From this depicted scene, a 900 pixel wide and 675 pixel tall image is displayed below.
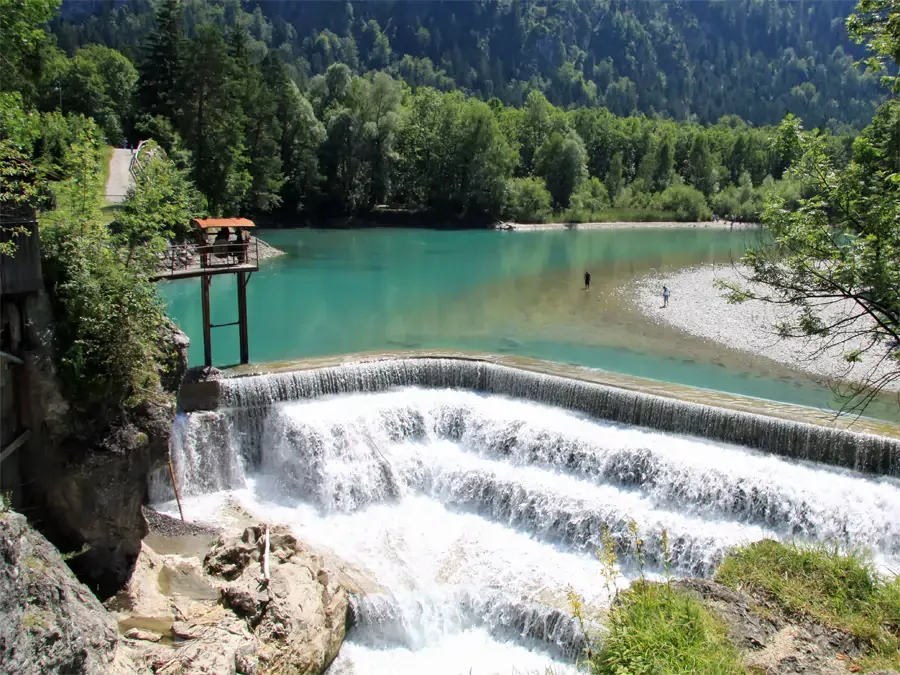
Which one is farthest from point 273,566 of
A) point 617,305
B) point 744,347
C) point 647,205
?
point 647,205

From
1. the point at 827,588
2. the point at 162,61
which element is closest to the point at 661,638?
the point at 827,588

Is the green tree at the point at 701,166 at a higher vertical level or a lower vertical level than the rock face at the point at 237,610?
higher

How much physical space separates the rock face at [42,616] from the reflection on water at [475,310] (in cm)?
1357

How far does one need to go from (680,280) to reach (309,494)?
85.1ft

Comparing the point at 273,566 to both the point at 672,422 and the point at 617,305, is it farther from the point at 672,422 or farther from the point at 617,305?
the point at 617,305

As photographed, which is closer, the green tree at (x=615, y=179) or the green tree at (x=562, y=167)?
the green tree at (x=562, y=167)

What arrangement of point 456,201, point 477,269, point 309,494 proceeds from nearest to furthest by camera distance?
1. point 309,494
2. point 477,269
3. point 456,201

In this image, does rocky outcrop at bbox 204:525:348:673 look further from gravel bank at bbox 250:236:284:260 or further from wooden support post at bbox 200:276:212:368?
gravel bank at bbox 250:236:284:260

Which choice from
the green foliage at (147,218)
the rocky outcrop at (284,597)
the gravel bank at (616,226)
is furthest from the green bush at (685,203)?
the rocky outcrop at (284,597)

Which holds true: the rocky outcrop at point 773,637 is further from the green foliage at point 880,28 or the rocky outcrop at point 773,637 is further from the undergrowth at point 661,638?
the green foliage at point 880,28

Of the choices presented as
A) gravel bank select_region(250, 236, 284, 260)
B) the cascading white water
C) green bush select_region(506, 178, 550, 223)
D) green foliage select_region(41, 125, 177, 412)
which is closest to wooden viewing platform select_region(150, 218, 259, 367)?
the cascading white water

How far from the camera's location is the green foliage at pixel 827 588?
5879 millimetres

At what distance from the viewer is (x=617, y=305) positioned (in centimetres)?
2902

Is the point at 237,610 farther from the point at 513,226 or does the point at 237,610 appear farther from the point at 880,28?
the point at 513,226
